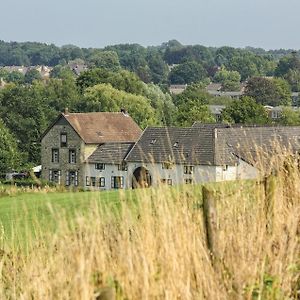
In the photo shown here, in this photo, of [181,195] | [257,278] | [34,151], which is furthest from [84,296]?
[34,151]

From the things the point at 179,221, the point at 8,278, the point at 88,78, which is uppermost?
the point at 88,78

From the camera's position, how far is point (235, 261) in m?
6.67

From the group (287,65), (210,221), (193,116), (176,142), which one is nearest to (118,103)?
(193,116)

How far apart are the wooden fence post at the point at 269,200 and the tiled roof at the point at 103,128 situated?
4786 cm

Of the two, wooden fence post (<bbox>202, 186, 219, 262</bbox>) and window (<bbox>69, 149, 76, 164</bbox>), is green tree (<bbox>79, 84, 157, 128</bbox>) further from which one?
wooden fence post (<bbox>202, 186, 219, 262</bbox>)

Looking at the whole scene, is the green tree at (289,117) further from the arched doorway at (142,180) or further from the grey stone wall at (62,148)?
the arched doorway at (142,180)

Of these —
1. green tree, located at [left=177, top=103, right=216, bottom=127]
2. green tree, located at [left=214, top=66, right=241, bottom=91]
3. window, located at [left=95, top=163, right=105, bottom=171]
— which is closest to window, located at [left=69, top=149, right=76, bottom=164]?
window, located at [left=95, top=163, right=105, bottom=171]

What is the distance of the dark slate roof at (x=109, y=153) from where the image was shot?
165 ft

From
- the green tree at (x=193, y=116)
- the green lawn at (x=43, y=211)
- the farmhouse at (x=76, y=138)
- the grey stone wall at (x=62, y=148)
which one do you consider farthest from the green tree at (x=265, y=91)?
the green lawn at (x=43, y=211)

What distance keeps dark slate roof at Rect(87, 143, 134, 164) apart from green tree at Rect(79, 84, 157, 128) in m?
19.8

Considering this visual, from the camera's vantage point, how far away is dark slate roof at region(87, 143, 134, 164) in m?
50.2

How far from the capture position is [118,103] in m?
76.8

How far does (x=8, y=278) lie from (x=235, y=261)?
225 centimetres

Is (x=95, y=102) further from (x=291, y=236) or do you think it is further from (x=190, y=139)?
(x=291, y=236)
